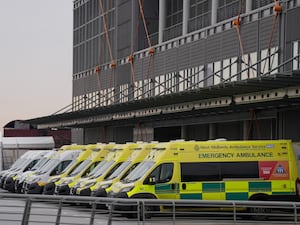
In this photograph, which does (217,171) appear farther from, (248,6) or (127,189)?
(248,6)

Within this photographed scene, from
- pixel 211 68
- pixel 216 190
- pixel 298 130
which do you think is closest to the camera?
pixel 216 190

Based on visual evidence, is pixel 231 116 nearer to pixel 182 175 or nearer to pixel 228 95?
pixel 228 95

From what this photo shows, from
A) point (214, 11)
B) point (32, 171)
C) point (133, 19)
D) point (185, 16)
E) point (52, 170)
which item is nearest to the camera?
point (52, 170)

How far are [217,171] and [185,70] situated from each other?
1123 inches

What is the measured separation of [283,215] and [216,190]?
32.8 ft

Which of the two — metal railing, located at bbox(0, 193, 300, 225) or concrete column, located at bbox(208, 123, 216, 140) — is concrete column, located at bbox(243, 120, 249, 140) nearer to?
concrete column, located at bbox(208, 123, 216, 140)

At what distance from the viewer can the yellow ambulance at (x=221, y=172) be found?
2475 cm

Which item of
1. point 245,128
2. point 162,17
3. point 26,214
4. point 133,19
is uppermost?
point 133,19

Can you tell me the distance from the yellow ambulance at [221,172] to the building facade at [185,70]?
10.2 feet

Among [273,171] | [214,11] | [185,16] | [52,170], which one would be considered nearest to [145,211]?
[273,171]

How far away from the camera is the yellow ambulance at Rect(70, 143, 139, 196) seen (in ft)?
94.5

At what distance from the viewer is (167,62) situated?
186 feet

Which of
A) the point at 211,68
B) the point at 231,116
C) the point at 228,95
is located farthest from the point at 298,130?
the point at 211,68

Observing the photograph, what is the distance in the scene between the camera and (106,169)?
29.2 m
